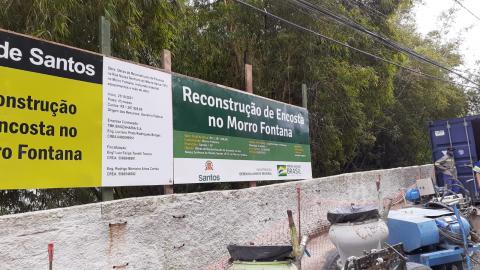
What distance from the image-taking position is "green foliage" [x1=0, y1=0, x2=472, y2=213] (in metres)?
6.49

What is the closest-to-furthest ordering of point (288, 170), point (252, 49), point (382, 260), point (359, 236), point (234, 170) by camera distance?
point (382, 260), point (359, 236), point (234, 170), point (288, 170), point (252, 49)

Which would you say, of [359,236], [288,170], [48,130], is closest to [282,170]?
[288,170]

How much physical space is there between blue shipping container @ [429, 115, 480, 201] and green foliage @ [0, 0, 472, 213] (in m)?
2.17

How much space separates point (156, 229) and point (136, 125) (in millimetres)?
1330

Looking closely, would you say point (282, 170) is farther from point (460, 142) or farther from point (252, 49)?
point (460, 142)

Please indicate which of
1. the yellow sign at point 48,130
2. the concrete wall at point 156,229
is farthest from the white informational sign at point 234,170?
the yellow sign at point 48,130

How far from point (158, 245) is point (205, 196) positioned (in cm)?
115

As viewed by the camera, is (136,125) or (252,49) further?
(252,49)

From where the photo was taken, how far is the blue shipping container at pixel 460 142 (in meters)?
12.3

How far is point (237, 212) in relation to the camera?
7.19 meters

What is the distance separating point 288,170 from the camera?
9.21 metres

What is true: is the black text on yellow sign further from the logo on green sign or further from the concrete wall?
the logo on green sign

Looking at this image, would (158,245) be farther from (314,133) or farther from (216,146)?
(314,133)

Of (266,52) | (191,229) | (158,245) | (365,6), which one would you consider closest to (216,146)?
(191,229)
